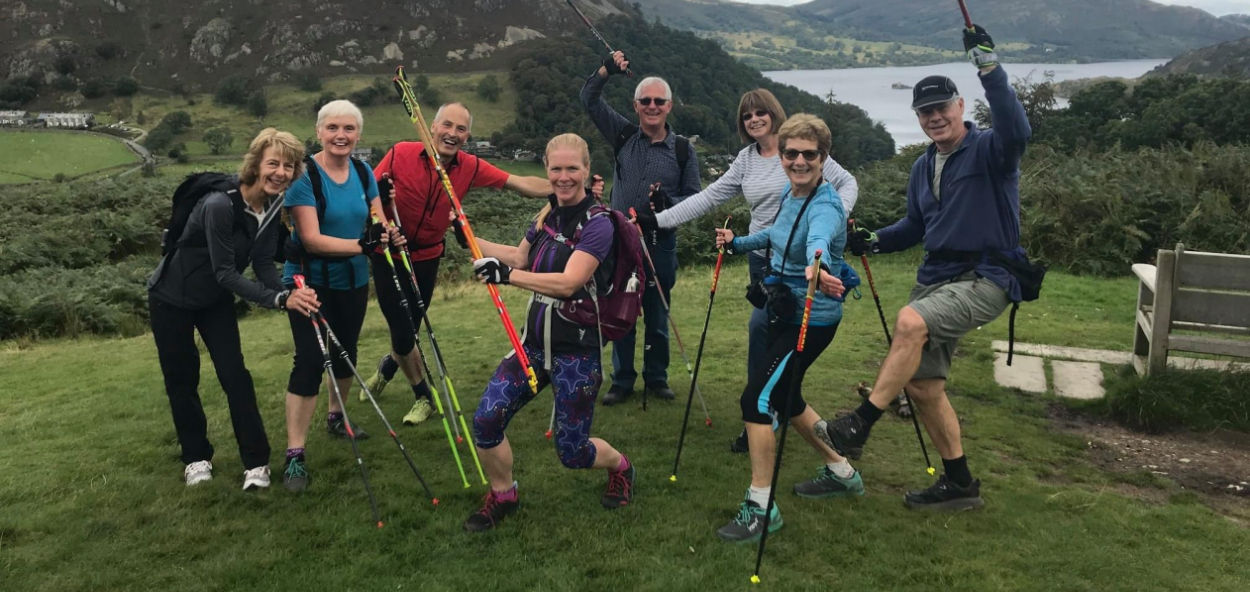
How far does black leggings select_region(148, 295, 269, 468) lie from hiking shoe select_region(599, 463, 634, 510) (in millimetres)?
2469

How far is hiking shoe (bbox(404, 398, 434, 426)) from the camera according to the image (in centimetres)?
662

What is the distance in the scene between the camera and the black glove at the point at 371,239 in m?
5.10

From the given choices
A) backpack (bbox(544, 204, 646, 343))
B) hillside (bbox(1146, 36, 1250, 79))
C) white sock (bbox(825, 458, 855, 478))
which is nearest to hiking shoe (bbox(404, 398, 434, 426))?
backpack (bbox(544, 204, 646, 343))

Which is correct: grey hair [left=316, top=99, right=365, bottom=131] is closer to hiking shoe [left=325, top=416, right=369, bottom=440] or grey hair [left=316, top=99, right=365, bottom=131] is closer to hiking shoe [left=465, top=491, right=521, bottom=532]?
hiking shoe [left=325, top=416, right=369, bottom=440]

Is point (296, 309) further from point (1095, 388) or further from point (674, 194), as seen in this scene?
point (1095, 388)

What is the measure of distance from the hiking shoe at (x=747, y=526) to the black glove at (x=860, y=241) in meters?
1.77

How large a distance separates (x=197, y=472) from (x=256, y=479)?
488 millimetres

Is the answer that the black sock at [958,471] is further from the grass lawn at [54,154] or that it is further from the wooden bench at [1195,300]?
the grass lawn at [54,154]

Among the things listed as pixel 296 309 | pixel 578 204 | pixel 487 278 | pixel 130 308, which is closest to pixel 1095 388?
pixel 578 204

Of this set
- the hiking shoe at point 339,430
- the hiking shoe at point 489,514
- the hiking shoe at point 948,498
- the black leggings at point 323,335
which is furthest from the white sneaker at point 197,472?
the hiking shoe at point 948,498

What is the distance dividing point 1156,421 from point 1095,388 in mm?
1018

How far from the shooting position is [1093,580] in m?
4.13

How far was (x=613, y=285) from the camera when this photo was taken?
14.7 ft

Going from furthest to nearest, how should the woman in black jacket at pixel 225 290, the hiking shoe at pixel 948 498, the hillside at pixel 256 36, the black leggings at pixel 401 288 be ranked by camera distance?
the hillside at pixel 256 36
the black leggings at pixel 401 288
the hiking shoe at pixel 948 498
the woman in black jacket at pixel 225 290
